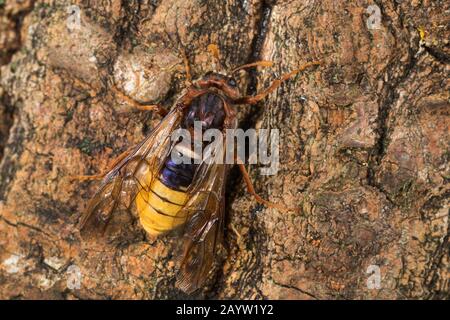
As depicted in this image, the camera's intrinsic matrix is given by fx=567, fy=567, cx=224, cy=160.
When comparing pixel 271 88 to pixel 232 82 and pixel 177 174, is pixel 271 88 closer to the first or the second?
pixel 232 82

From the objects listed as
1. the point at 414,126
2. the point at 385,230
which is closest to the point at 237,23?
the point at 414,126

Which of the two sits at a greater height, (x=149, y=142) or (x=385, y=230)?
(x=149, y=142)

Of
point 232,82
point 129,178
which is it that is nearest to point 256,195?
point 232,82

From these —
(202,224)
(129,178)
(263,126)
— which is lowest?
(202,224)

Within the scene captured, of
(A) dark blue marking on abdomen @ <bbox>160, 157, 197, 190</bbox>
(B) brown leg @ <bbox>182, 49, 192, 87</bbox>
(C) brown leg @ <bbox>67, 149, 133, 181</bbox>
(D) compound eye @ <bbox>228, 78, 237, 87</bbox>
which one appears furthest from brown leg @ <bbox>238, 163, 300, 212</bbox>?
(C) brown leg @ <bbox>67, 149, 133, 181</bbox>

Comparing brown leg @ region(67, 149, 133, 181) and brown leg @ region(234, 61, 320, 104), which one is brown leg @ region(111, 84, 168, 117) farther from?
brown leg @ region(234, 61, 320, 104)

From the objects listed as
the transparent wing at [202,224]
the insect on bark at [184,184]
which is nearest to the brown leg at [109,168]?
the insect on bark at [184,184]

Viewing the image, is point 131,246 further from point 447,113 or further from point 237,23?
point 447,113
